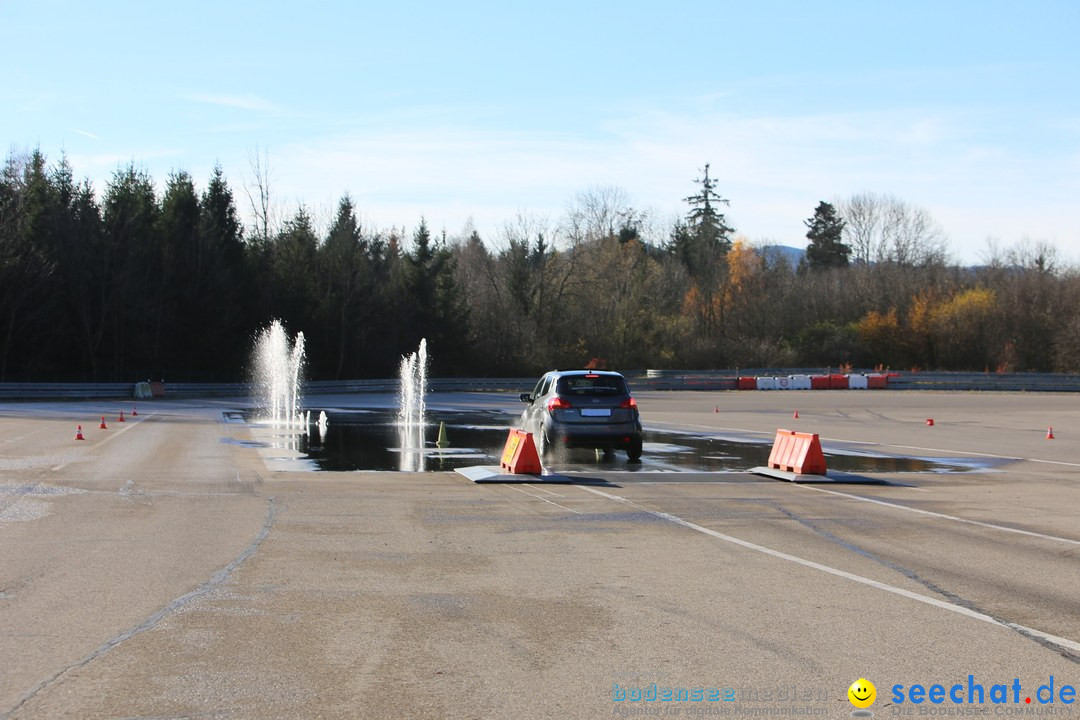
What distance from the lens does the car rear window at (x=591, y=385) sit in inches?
830

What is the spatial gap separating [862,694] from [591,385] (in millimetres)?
15471

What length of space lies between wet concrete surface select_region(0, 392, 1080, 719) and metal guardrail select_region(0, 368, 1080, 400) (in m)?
38.4

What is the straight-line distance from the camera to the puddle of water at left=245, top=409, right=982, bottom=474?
20.1 m

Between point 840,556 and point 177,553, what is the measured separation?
6.34 meters

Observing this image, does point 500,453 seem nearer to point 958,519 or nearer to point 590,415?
point 590,415

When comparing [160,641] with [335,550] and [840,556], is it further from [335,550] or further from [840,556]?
[840,556]

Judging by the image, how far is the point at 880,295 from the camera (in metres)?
95.1

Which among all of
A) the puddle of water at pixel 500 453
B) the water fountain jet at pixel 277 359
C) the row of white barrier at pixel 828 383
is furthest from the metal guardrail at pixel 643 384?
the puddle of water at pixel 500 453

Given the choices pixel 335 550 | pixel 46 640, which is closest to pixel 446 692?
pixel 46 640

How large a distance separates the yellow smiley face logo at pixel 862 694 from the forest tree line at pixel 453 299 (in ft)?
192

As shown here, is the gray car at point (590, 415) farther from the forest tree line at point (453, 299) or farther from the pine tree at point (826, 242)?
the pine tree at point (826, 242)

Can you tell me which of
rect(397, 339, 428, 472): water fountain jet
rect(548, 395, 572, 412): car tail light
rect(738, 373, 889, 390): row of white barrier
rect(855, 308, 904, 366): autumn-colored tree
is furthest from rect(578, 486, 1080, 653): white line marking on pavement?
rect(855, 308, 904, 366): autumn-colored tree

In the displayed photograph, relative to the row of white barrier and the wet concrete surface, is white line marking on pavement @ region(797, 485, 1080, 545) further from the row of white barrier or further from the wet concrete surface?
the row of white barrier

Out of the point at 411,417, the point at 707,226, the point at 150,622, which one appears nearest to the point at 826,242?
the point at 707,226
